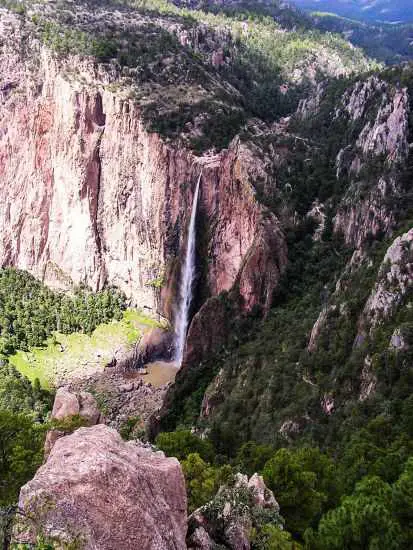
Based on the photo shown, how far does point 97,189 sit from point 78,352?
890 inches

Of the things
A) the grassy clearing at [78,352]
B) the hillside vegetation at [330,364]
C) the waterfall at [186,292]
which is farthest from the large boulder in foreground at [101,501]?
the waterfall at [186,292]

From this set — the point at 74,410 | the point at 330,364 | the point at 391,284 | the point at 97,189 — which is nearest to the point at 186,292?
the point at 97,189

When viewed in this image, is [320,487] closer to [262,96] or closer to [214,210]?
[214,210]

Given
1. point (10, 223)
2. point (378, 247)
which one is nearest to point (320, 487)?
point (378, 247)

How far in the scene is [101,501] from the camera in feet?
46.0

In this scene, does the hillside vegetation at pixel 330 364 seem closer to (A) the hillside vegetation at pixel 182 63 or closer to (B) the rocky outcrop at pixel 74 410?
(B) the rocky outcrop at pixel 74 410

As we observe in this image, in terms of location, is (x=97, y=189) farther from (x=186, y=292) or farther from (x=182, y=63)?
(x=182, y=63)

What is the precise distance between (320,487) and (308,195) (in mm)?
45539

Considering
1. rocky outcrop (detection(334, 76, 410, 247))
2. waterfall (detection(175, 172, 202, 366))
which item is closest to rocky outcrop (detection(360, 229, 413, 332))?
rocky outcrop (detection(334, 76, 410, 247))

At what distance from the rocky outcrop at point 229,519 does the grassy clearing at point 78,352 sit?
160 ft

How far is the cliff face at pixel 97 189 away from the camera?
6956cm

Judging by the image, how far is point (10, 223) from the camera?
278 ft

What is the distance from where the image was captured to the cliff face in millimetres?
69562

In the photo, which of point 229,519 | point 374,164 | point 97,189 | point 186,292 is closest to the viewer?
point 229,519
